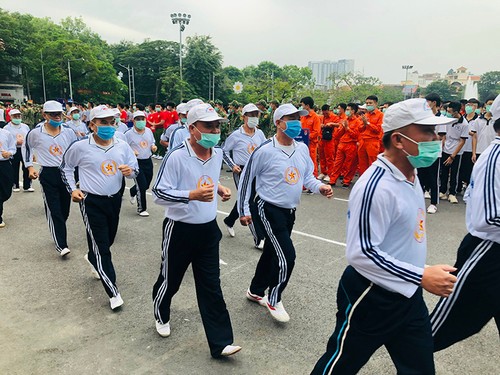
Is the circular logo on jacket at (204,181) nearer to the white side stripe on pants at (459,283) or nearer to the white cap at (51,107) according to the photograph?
the white side stripe on pants at (459,283)

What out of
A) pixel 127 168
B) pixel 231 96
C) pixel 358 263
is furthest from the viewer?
pixel 231 96

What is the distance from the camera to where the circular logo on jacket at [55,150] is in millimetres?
6301

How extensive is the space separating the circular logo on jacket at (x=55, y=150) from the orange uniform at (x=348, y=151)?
23.6ft

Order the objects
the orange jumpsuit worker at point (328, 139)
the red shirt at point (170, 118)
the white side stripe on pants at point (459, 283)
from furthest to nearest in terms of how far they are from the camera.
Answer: the red shirt at point (170, 118)
the orange jumpsuit worker at point (328, 139)
the white side stripe on pants at point (459, 283)

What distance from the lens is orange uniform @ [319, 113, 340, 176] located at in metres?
11.9

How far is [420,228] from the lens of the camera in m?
2.24

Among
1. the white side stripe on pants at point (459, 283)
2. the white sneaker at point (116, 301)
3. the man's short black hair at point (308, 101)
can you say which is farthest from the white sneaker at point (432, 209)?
the white sneaker at point (116, 301)

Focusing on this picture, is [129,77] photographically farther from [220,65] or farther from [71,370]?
[71,370]

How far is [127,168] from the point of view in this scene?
471cm

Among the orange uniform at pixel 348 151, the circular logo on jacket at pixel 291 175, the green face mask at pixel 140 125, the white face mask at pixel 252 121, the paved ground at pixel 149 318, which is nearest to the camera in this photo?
the paved ground at pixel 149 318

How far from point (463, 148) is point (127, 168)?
26.2 ft

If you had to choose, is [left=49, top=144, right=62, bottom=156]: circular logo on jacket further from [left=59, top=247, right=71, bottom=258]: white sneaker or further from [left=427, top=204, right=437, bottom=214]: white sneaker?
[left=427, top=204, right=437, bottom=214]: white sneaker

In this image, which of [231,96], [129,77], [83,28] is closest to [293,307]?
[231,96]

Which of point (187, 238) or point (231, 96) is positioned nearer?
point (187, 238)
